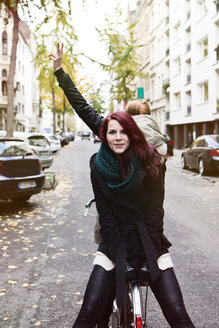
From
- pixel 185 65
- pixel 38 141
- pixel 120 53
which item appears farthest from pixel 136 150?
pixel 185 65

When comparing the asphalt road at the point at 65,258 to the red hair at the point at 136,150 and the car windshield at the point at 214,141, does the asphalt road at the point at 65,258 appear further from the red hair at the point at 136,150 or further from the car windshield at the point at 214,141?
the car windshield at the point at 214,141

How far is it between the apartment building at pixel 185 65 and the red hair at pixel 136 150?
907 inches

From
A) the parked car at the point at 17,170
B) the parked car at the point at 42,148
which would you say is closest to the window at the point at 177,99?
the parked car at the point at 42,148

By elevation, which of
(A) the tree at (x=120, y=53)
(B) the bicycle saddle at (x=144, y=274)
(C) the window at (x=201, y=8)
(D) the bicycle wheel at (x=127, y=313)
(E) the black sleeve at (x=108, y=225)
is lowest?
(D) the bicycle wheel at (x=127, y=313)

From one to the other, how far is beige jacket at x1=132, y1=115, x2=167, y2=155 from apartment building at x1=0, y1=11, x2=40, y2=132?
138 feet

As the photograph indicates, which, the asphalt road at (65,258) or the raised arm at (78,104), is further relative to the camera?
the asphalt road at (65,258)

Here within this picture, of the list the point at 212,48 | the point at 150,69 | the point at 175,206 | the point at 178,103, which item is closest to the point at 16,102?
the point at 150,69

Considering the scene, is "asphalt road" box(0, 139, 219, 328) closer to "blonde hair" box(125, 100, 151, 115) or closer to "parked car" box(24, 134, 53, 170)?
"blonde hair" box(125, 100, 151, 115)

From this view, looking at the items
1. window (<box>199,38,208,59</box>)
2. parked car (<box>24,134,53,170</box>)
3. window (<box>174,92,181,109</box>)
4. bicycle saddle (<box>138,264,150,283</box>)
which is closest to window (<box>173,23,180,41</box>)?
window (<box>174,92,181,109</box>)

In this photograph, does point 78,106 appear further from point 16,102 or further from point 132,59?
point 16,102

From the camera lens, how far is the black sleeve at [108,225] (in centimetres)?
224

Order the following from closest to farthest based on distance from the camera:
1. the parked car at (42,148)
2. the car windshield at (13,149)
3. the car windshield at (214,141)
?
the car windshield at (13,149) < the car windshield at (214,141) < the parked car at (42,148)

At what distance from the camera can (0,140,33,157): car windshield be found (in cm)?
869

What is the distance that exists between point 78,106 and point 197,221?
554 cm
